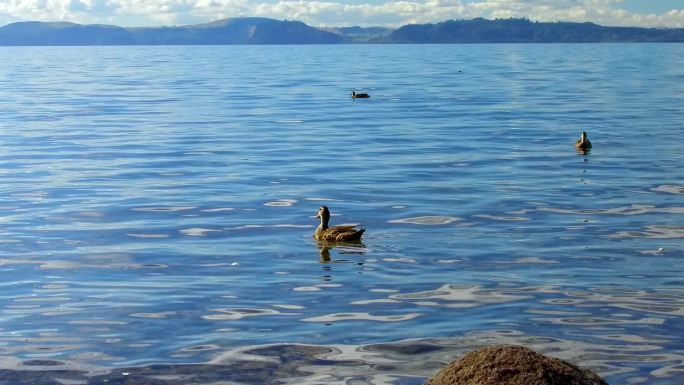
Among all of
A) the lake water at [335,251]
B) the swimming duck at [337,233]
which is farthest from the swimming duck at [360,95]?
the swimming duck at [337,233]

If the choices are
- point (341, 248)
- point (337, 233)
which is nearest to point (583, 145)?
point (337, 233)

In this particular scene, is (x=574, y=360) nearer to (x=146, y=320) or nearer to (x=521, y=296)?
(x=521, y=296)

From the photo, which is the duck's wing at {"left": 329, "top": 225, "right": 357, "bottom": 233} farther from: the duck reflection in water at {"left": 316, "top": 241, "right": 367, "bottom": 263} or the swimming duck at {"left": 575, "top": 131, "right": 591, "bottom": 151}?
the swimming duck at {"left": 575, "top": 131, "right": 591, "bottom": 151}

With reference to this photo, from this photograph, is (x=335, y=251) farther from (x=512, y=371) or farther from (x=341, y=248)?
(x=512, y=371)

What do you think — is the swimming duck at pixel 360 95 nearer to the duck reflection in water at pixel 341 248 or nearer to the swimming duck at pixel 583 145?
the swimming duck at pixel 583 145

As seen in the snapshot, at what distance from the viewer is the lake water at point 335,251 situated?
12930 mm

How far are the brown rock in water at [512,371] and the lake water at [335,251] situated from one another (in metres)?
3.60

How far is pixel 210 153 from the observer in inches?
1318

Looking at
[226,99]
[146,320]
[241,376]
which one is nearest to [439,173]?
[146,320]

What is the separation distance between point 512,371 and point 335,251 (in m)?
11.4

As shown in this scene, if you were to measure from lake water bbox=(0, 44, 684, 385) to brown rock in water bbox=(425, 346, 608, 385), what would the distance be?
360 centimetres

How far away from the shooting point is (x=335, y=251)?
19.2 m

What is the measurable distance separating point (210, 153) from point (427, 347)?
21.4 meters

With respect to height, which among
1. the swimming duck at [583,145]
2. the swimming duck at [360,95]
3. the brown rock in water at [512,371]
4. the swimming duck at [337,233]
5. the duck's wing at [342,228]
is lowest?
the swimming duck at [360,95]
